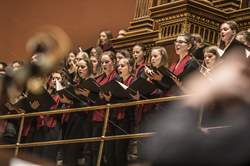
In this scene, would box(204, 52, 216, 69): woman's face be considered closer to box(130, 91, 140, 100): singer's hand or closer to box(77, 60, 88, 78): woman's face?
box(130, 91, 140, 100): singer's hand

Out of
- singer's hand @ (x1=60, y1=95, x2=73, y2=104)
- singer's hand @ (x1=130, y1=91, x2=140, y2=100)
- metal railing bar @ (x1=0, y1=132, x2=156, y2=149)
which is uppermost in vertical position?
singer's hand @ (x1=130, y1=91, x2=140, y2=100)

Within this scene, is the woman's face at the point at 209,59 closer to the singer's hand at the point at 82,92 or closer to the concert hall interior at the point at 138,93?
the concert hall interior at the point at 138,93

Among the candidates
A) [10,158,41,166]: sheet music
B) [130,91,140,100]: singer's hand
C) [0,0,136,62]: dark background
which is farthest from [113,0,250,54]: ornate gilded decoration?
[10,158,41,166]: sheet music

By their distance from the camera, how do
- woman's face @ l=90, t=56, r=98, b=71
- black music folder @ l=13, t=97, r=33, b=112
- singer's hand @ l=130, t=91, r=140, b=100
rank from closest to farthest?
singer's hand @ l=130, t=91, r=140, b=100, black music folder @ l=13, t=97, r=33, b=112, woman's face @ l=90, t=56, r=98, b=71

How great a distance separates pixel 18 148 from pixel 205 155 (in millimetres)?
4939

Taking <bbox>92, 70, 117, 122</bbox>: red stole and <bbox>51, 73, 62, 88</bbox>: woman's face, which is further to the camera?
<bbox>51, 73, 62, 88</bbox>: woman's face

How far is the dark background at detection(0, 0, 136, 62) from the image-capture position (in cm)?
1017

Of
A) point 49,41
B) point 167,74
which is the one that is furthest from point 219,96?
point 167,74

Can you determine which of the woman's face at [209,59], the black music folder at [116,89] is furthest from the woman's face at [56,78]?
the woman's face at [209,59]

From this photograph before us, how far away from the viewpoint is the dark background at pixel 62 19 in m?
10.2

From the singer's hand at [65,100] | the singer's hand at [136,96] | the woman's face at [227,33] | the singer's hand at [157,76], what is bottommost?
the singer's hand at [65,100]

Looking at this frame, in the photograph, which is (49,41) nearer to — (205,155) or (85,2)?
(205,155)

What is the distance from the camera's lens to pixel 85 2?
1070 cm

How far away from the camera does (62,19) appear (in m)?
10.9
